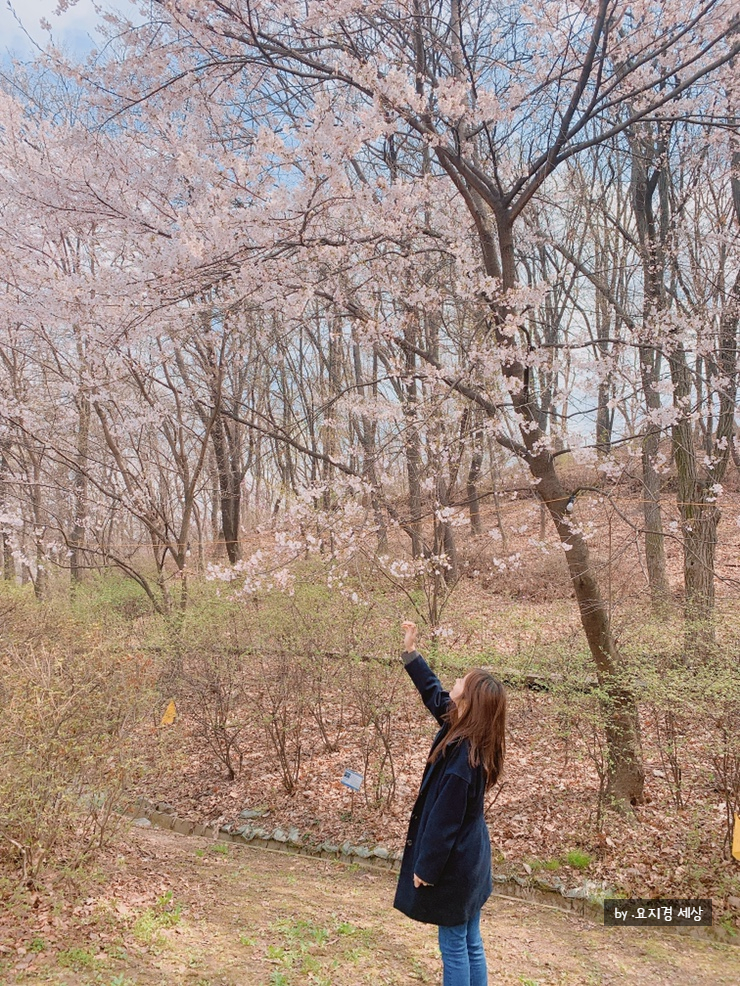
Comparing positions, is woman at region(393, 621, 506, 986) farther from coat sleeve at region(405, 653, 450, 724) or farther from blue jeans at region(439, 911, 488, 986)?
coat sleeve at region(405, 653, 450, 724)

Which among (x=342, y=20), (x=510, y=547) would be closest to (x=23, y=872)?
(x=342, y=20)

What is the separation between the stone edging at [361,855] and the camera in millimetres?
3896

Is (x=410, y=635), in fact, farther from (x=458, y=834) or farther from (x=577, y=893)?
(x=577, y=893)

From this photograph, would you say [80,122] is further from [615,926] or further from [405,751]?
[615,926]

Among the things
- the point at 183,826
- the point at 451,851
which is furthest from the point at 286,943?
the point at 183,826

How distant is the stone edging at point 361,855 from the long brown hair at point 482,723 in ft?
7.81

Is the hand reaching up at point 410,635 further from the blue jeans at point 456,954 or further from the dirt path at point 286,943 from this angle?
the dirt path at point 286,943

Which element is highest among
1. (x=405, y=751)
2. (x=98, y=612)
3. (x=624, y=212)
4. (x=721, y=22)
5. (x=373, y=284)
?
(x=624, y=212)

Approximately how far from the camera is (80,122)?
4.62m

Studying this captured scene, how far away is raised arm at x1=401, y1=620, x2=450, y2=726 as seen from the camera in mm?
2635

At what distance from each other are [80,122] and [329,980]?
5730 millimetres

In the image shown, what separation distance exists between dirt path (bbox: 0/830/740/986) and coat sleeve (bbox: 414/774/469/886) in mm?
1356

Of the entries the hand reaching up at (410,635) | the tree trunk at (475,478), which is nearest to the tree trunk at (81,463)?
the tree trunk at (475,478)

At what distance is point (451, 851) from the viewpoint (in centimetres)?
225
